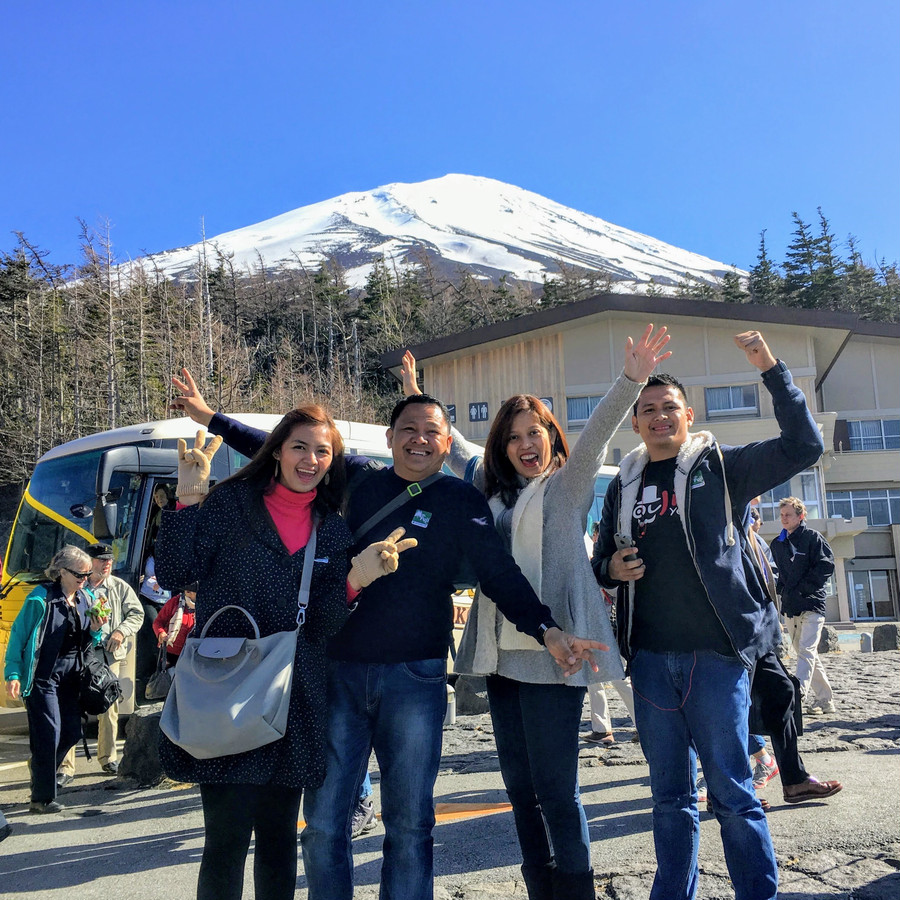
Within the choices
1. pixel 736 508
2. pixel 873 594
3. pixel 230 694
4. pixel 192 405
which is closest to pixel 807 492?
pixel 873 594

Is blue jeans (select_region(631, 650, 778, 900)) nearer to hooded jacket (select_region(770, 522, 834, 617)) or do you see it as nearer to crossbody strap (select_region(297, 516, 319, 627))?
crossbody strap (select_region(297, 516, 319, 627))

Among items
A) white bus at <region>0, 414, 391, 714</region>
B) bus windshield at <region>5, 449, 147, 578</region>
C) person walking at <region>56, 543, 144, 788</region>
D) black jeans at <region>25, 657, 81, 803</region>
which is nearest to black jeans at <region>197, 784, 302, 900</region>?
black jeans at <region>25, 657, 81, 803</region>

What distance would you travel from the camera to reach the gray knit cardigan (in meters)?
3.06

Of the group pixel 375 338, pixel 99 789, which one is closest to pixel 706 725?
pixel 99 789

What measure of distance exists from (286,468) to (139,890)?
228 centimetres

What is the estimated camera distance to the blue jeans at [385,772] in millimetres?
2660

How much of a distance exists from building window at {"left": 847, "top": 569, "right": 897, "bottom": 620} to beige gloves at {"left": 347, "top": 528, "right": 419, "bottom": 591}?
33.6 m

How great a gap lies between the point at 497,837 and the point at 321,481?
234 cm

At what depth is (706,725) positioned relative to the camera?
2863 mm

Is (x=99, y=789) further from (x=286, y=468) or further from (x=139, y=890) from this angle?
(x=286, y=468)

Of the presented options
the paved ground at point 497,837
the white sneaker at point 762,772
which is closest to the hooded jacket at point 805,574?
the paved ground at point 497,837

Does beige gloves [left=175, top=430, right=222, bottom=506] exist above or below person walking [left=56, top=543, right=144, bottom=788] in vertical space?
above

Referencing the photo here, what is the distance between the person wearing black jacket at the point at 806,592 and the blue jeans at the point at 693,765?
192 inches

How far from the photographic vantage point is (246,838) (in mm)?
2543
